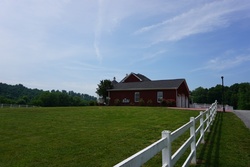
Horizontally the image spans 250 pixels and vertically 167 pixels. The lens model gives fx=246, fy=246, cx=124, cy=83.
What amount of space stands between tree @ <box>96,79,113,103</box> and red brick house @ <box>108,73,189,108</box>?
0.76 m

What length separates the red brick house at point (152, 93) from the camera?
32156 mm

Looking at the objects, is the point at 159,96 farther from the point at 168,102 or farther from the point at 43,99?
the point at 43,99

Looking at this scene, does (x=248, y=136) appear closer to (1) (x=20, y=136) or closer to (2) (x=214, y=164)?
(2) (x=214, y=164)

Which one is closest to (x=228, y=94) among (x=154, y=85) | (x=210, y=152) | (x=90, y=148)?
(x=154, y=85)

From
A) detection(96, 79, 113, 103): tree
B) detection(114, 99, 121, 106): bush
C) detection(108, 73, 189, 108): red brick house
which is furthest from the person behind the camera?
detection(96, 79, 113, 103): tree

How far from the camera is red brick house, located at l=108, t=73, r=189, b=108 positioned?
1266 inches

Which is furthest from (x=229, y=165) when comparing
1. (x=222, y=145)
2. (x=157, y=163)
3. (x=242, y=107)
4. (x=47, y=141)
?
(x=242, y=107)

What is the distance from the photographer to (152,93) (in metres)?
33.6

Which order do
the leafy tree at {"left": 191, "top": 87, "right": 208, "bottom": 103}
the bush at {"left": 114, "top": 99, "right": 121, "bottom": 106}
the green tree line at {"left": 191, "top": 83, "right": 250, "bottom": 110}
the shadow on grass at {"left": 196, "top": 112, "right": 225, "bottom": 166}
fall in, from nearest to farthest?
the shadow on grass at {"left": 196, "top": 112, "right": 225, "bottom": 166} < the bush at {"left": 114, "top": 99, "right": 121, "bottom": 106} < the green tree line at {"left": 191, "top": 83, "right": 250, "bottom": 110} < the leafy tree at {"left": 191, "top": 87, "right": 208, "bottom": 103}

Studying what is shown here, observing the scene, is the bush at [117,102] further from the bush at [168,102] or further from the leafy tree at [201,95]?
the leafy tree at [201,95]

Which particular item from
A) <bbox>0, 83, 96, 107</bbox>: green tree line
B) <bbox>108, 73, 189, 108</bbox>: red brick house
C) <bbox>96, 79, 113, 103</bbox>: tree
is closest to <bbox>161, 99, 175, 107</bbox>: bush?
<bbox>108, 73, 189, 108</bbox>: red brick house

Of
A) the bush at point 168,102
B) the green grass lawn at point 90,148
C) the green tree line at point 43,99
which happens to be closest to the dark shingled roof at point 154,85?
the bush at point 168,102

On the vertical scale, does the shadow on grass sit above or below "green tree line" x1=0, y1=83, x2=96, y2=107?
below

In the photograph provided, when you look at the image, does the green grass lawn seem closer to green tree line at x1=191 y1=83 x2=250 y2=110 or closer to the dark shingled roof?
the dark shingled roof
